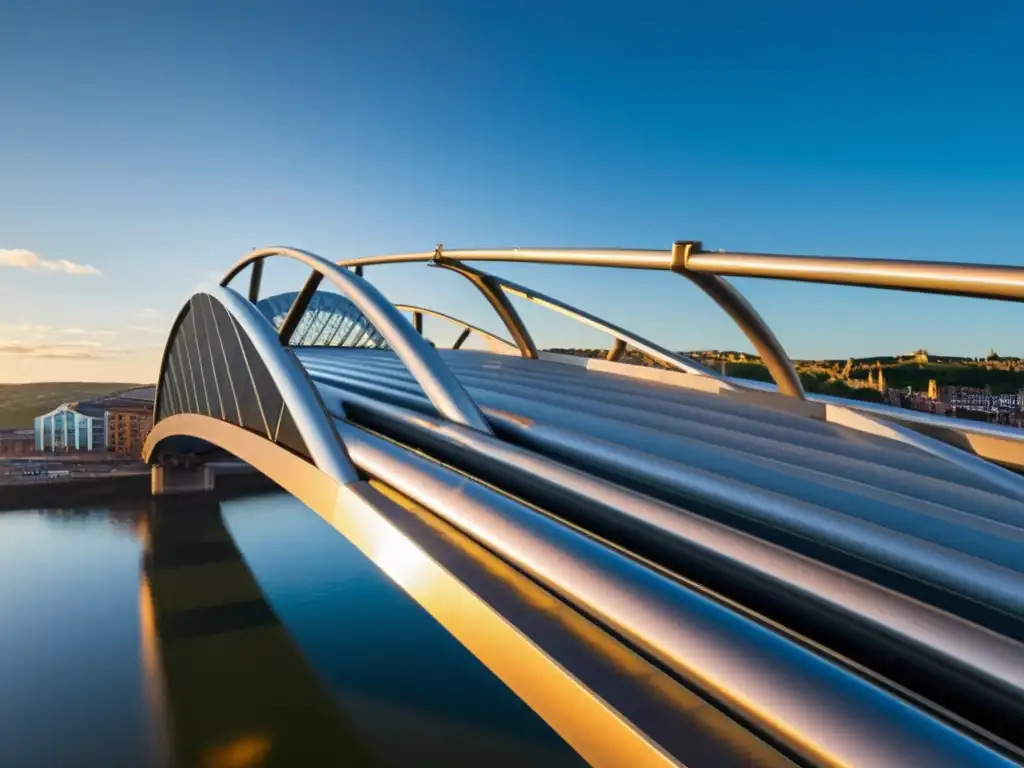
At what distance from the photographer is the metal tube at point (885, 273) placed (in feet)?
13.0

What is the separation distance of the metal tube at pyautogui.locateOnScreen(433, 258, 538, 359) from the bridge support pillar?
34.9 meters

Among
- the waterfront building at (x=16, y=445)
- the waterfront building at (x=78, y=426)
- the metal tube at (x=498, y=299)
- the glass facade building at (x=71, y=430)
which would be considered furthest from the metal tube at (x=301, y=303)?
the waterfront building at (x=16, y=445)

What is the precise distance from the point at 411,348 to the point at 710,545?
6.41 m

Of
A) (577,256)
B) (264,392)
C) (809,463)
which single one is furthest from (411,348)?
(264,392)

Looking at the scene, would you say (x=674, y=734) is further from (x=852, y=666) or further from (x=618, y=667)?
(x=852, y=666)

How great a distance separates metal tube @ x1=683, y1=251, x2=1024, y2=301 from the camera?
396 cm

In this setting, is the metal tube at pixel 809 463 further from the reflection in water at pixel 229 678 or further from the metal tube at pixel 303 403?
the reflection in water at pixel 229 678

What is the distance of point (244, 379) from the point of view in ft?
57.7

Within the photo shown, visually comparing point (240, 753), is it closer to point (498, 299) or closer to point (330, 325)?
point (498, 299)

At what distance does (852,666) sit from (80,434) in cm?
10134

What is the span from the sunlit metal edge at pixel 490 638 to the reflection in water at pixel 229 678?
6.28 meters

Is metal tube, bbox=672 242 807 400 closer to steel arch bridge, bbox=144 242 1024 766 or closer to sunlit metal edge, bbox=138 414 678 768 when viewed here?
steel arch bridge, bbox=144 242 1024 766

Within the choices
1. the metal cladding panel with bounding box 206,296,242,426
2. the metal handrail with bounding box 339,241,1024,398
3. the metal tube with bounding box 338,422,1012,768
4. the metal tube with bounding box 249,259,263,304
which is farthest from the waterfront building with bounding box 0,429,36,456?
the metal tube with bounding box 338,422,1012,768

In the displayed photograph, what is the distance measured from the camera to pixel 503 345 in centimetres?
2758
